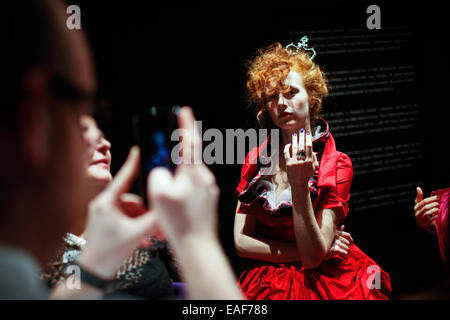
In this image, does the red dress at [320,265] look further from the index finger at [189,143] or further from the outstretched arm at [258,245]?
the index finger at [189,143]

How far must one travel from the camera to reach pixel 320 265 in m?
1.33

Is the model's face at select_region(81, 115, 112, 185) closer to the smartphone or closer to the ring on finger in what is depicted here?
the smartphone

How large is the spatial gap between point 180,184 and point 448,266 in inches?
45.6

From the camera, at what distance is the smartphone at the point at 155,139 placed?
33.1 inches

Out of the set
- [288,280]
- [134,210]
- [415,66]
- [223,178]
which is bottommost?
[288,280]

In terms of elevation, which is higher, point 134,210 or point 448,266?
point 134,210

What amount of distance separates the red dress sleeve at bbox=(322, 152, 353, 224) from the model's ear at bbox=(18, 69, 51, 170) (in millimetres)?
923

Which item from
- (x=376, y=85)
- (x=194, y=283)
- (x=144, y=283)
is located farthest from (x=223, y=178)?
(x=194, y=283)

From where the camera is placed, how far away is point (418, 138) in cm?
167

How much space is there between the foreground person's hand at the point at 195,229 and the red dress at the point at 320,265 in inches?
25.2

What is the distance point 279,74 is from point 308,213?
53cm

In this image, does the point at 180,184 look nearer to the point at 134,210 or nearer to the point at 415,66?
the point at 134,210

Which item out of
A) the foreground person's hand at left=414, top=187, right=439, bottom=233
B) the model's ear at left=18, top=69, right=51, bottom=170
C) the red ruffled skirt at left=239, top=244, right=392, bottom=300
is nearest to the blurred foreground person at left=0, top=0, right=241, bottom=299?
the model's ear at left=18, top=69, right=51, bottom=170

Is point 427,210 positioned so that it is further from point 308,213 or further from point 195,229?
point 195,229
